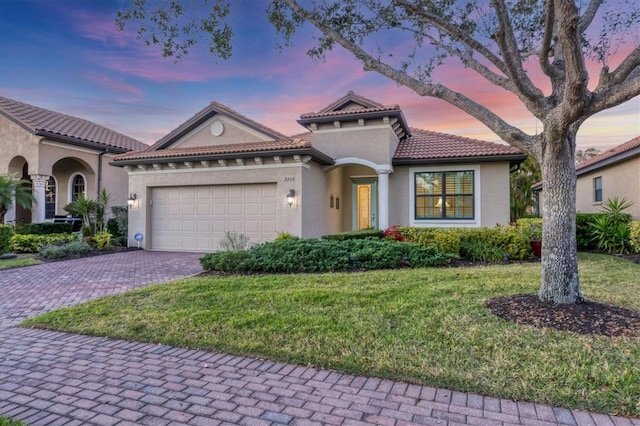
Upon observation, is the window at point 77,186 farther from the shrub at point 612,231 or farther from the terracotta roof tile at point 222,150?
the shrub at point 612,231

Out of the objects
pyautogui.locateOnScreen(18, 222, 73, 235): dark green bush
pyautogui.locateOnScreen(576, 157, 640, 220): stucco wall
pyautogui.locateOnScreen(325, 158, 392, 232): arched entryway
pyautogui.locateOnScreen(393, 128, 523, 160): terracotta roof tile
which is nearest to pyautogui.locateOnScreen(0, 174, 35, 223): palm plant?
pyautogui.locateOnScreen(18, 222, 73, 235): dark green bush

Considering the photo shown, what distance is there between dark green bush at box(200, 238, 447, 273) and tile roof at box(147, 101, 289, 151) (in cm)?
566

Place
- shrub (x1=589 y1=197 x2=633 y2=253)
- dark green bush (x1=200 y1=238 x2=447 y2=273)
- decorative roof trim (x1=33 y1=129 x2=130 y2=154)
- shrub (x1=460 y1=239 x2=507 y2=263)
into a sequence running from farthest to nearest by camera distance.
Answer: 1. decorative roof trim (x1=33 y1=129 x2=130 y2=154)
2. shrub (x1=589 y1=197 x2=633 y2=253)
3. shrub (x1=460 y1=239 x2=507 y2=263)
4. dark green bush (x1=200 y1=238 x2=447 y2=273)

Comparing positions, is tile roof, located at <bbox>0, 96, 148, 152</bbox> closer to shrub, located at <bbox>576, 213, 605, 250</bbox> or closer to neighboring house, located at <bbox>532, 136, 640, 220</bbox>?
neighboring house, located at <bbox>532, 136, 640, 220</bbox>

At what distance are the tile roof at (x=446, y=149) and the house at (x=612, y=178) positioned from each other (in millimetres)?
5014

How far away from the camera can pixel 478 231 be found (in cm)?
1007

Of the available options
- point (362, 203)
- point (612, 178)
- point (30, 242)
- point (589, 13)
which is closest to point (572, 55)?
point (589, 13)

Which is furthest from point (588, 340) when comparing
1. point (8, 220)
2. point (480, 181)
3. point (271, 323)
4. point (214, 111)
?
point (8, 220)

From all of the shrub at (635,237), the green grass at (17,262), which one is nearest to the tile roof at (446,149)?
the shrub at (635,237)

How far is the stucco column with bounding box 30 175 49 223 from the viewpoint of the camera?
15500mm

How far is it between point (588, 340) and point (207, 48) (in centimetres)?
779

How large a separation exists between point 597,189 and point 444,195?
9515 millimetres

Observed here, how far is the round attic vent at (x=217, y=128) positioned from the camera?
1386 cm

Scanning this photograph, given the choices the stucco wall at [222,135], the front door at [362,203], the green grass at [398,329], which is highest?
the stucco wall at [222,135]
